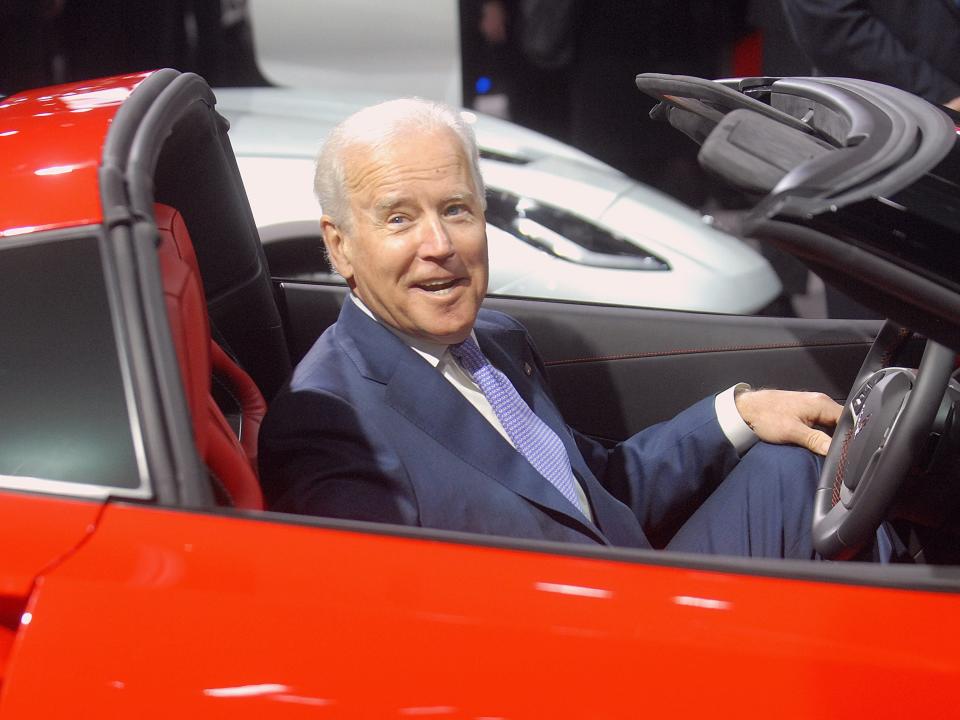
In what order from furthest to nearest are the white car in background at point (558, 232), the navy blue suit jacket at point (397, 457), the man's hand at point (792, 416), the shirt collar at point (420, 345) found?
the white car in background at point (558, 232), the man's hand at point (792, 416), the shirt collar at point (420, 345), the navy blue suit jacket at point (397, 457)

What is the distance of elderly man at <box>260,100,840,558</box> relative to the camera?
150cm

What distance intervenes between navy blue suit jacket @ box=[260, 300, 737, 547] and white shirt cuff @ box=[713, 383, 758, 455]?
29 centimetres

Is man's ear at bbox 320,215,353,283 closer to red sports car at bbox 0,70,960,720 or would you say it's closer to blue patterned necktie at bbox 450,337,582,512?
blue patterned necktie at bbox 450,337,582,512

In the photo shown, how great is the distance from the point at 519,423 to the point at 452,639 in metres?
0.70

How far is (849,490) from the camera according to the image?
5.12 ft

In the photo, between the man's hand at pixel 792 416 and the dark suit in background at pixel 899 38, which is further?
the dark suit in background at pixel 899 38

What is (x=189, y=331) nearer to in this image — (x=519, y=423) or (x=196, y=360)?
(x=196, y=360)

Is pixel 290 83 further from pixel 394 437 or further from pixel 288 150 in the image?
pixel 394 437

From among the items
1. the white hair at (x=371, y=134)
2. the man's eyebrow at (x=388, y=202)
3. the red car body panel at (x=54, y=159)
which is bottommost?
the man's eyebrow at (x=388, y=202)

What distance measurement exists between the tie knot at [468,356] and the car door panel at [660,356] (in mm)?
509

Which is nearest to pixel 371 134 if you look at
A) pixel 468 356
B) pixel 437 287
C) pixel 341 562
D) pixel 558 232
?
pixel 437 287

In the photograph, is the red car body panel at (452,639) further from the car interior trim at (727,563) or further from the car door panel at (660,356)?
the car door panel at (660,356)

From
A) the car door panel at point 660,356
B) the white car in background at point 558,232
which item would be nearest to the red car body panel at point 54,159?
the car door panel at point 660,356

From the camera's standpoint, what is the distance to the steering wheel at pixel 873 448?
A: 1460 mm
